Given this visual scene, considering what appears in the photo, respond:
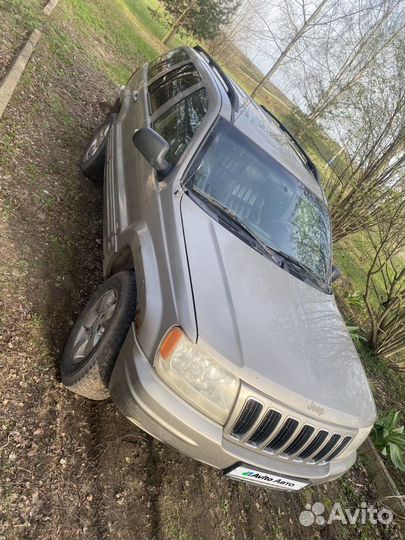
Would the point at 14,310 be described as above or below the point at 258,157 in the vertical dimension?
below

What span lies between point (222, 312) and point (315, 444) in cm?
101

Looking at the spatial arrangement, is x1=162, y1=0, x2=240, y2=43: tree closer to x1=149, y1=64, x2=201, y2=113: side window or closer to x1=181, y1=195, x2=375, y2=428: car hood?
x1=149, y1=64, x2=201, y2=113: side window

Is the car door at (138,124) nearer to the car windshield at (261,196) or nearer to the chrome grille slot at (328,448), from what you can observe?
the car windshield at (261,196)

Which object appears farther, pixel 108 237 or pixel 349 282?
pixel 349 282

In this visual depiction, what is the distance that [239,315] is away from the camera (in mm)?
2688

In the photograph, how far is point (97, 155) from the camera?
4.88m

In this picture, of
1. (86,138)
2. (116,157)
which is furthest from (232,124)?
(86,138)

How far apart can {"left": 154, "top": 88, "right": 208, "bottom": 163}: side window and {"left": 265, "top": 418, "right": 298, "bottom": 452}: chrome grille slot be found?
200 cm

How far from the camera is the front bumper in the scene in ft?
8.01

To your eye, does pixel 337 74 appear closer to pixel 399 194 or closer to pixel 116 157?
pixel 399 194

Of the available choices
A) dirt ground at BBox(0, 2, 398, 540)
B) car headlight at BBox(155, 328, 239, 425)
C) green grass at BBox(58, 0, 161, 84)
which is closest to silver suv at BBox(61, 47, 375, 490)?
car headlight at BBox(155, 328, 239, 425)

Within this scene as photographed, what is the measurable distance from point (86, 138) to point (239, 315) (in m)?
4.19

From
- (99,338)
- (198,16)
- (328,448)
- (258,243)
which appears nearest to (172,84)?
(258,243)

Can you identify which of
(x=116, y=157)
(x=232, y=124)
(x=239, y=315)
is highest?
(x=232, y=124)
